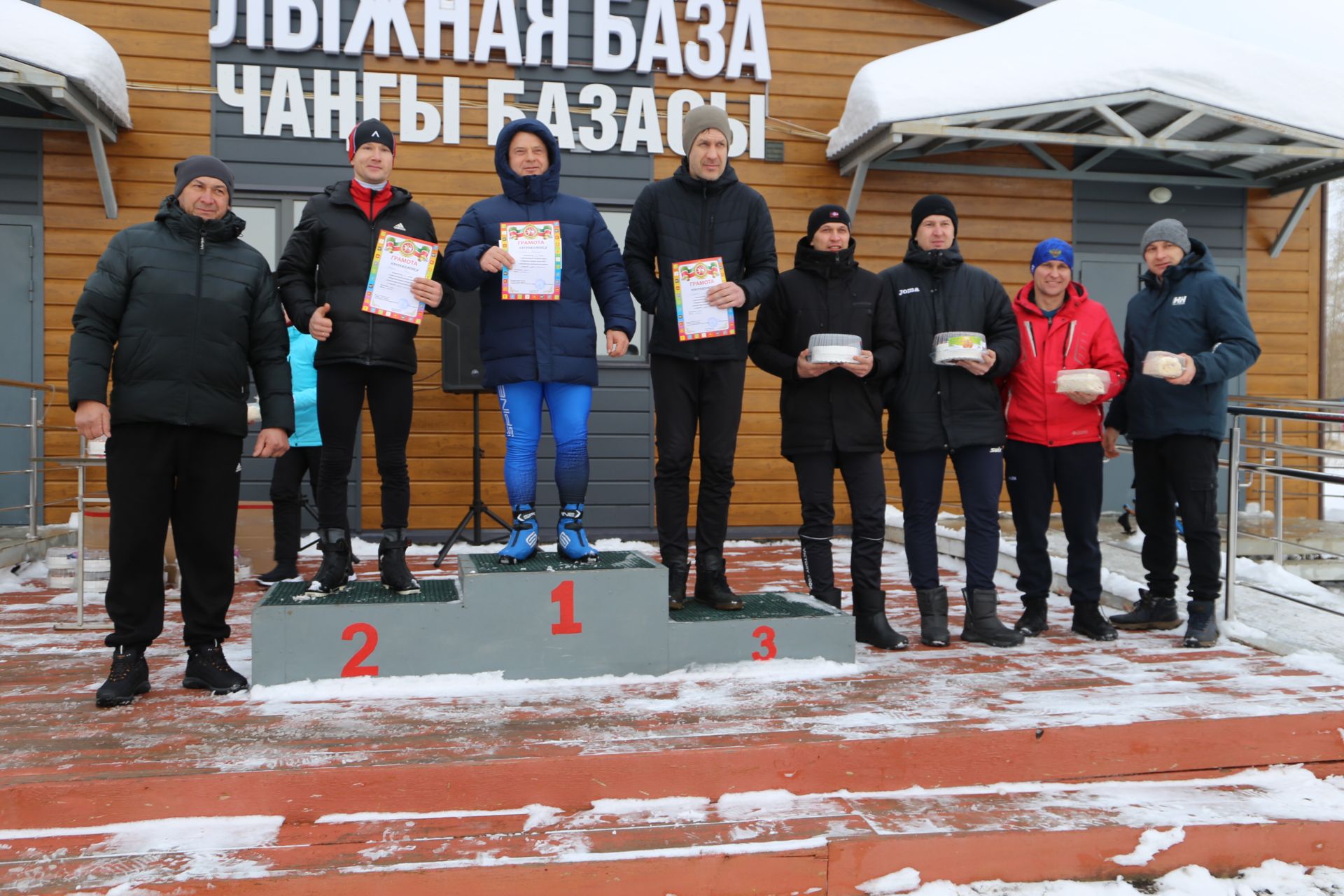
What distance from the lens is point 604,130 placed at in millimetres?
6543

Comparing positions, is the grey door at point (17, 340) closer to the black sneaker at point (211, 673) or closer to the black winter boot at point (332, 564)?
the black winter boot at point (332, 564)

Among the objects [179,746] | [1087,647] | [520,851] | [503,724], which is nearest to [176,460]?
[179,746]

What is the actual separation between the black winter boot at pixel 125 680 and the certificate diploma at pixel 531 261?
156 centimetres

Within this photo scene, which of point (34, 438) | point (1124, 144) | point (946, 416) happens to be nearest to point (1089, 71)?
point (1124, 144)

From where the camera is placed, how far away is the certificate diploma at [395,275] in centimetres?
311

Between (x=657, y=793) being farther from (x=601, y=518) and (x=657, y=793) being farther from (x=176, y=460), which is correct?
(x=601, y=518)

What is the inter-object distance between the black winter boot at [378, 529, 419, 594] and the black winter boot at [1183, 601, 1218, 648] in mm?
2829

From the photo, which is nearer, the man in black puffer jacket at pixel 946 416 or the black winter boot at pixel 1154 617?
the man in black puffer jacket at pixel 946 416

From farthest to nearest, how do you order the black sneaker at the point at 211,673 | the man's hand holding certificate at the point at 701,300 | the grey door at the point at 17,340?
1. the grey door at the point at 17,340
2. the man's hand holding certificate at the point at 701,300
3. the black sneaker at the point at 211,673

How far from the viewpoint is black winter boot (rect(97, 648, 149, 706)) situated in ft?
8.95

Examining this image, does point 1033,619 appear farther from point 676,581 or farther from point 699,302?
point 699,302

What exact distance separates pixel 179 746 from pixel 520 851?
38.4 inches

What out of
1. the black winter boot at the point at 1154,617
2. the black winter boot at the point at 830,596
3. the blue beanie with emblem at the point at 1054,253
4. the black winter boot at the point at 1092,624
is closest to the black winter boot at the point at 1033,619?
the black winter boot at the point at 1092,624

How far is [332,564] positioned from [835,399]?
1839 mm
